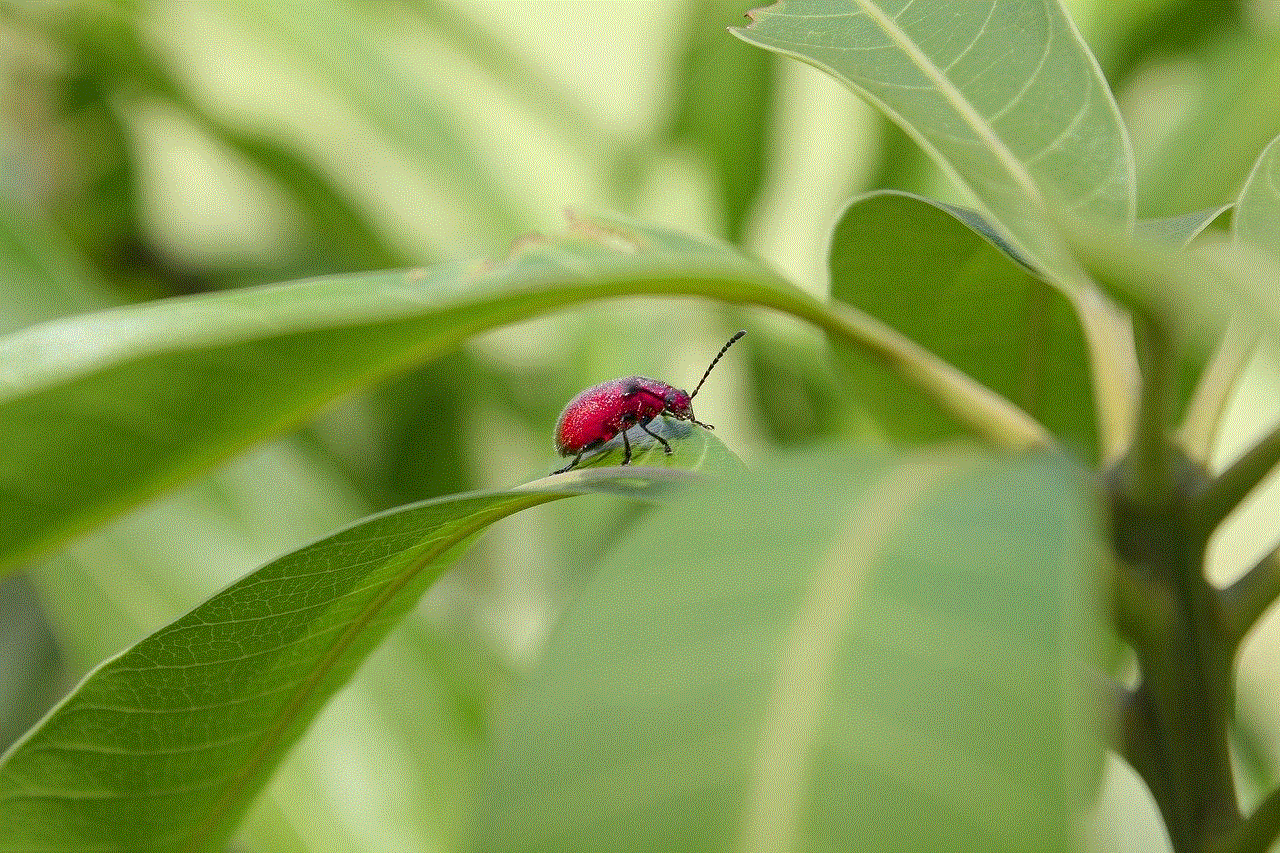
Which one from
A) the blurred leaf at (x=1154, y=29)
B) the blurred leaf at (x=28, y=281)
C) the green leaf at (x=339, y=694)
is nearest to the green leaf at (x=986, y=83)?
the green leaf at (x=339, y=694)

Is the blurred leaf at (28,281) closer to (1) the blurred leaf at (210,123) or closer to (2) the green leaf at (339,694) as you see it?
(2) the green leaf at (339,694)

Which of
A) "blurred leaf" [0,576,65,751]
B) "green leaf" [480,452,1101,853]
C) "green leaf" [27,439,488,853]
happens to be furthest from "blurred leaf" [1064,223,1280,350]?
"blurred leaf" [0,576,65,751]

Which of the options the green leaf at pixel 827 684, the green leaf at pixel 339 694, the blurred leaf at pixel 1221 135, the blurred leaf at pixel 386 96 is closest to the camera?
the green leaf at pixel 827 684

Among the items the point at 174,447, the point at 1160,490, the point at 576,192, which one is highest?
the point at 576,192

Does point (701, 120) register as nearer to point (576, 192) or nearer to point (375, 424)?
point (576, 192)

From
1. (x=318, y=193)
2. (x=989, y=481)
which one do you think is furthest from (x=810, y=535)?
(x=318, y=193)

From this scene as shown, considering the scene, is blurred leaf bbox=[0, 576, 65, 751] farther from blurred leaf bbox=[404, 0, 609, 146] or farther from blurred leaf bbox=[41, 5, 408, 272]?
blurred leaf bbox=[404, 0, 609, 146]
